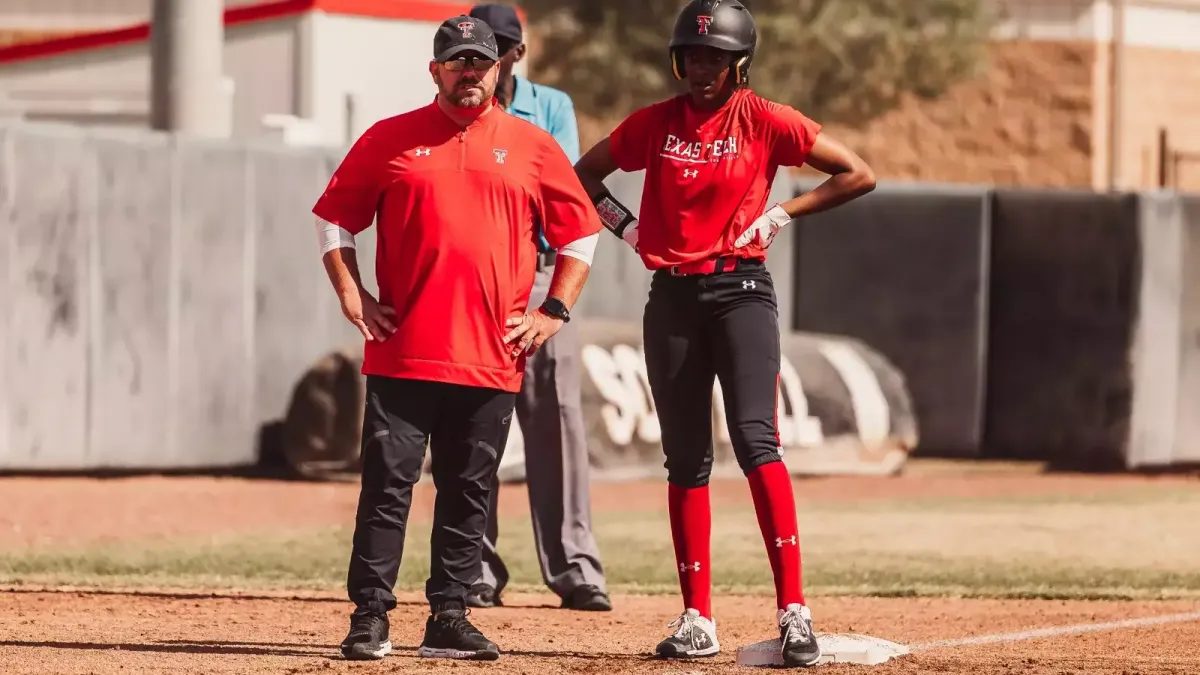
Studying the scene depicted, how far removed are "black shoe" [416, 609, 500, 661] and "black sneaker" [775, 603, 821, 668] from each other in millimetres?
839

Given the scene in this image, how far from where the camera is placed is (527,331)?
6.89 m

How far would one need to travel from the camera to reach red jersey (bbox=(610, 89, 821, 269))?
694cm

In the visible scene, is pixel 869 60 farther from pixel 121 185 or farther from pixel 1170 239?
pixel 121 185

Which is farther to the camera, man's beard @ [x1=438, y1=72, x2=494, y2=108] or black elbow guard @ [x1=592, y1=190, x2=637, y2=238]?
black elbow guard @ [x1=592, y1=190, x2=637, y2=238]

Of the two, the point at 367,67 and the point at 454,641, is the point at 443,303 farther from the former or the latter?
the point at 367,67

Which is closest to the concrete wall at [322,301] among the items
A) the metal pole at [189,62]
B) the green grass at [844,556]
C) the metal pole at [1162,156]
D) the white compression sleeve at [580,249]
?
the metal pole at [189,62]

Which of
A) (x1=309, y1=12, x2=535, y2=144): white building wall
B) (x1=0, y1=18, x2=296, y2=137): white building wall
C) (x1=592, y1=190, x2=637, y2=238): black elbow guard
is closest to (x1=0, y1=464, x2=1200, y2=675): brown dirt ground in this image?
(x1=592, y1=190, x2=637, y2=238): black elbow guard

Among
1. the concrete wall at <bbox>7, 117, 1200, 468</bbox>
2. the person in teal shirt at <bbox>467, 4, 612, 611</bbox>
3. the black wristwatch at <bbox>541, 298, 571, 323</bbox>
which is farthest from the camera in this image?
the concrete wall at <bbox>7, 117, 1200, 468</bbox>

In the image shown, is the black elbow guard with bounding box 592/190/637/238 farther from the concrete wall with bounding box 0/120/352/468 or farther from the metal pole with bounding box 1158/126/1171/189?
the metal pole with bounding box 1158/126/1171/189

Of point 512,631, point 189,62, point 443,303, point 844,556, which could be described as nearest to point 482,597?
point 512,631

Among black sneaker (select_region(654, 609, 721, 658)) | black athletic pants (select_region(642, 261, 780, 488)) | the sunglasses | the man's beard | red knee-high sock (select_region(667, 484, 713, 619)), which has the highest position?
the sunglasses

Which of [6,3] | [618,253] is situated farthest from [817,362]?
[6,3]

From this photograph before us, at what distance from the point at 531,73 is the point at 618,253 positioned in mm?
14651

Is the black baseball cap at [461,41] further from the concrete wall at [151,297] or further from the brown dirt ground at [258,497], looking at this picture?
the concrete wall at [151,297]
